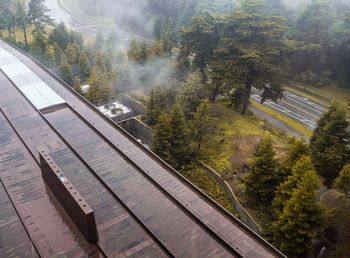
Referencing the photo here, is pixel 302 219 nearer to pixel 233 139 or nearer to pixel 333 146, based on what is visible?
pixel 333 146

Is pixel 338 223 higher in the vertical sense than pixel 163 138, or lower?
lower

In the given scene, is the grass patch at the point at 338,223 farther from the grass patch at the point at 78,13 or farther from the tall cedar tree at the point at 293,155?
the grass patch at the point at 78,13

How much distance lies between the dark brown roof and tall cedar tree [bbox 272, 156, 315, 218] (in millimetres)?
5788

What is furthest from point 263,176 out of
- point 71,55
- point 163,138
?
point 71,55

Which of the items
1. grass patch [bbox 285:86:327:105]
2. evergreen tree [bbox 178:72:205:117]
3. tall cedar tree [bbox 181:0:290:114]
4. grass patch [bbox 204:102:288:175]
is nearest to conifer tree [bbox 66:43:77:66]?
tall cedar tree [bbox 181:0:290:114]

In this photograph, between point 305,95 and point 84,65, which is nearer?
point 84,65

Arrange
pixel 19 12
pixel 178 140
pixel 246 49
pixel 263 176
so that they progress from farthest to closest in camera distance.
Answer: pixel 19 12, pixel 246 49, pixel 178 140, pixel 263 176

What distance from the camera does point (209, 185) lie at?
26.9 metres

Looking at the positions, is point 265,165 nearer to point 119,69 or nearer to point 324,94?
point 119,69

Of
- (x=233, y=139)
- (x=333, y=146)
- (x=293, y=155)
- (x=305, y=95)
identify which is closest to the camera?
(x=293, y=155)

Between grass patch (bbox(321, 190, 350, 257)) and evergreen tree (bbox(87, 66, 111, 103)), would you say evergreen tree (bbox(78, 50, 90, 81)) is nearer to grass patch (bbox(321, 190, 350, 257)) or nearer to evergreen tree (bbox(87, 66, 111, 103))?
evergreen tree (bbox(87, 66, 111, 103))

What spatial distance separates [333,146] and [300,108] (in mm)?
20249

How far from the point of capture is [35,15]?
5850 centimetres

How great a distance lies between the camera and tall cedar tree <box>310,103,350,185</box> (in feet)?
82.9
